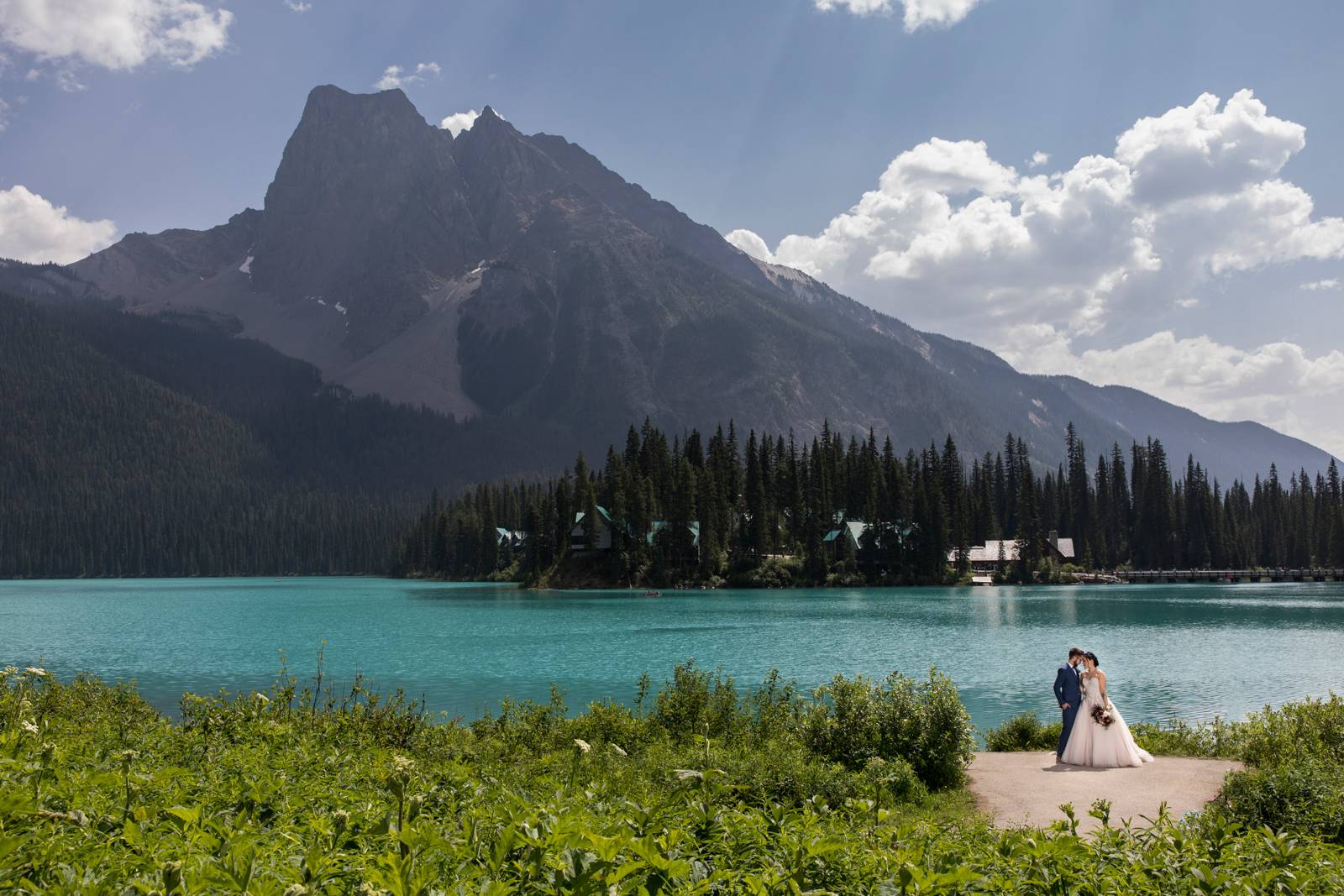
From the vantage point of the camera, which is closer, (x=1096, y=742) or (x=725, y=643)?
(x=1096, y=742)

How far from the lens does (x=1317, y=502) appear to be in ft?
552

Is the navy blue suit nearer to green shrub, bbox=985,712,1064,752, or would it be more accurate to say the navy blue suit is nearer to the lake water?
green shrub, bbox=985,712,1064,752

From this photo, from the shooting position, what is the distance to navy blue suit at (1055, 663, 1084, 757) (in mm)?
20125

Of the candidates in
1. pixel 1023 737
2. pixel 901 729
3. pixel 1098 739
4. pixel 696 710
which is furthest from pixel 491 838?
pixel 1023 737

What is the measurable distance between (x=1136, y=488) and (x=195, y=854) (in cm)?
19127

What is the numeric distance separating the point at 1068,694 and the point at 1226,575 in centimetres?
15977

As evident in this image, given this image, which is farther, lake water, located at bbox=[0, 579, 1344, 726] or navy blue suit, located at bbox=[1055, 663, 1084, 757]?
lake water, located at bbox=[0, 579, 1344, 726]

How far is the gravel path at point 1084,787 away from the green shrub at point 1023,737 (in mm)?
2168

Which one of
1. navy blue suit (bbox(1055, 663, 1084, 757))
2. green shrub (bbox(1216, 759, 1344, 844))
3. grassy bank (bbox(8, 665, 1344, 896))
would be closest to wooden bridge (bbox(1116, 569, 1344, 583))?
navy blue suit (bbox(1055, 663, 1084, 757))

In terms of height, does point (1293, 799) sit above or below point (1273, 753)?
above

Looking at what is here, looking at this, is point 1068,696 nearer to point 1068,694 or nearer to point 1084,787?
point 1068,694

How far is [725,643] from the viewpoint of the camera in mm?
56625

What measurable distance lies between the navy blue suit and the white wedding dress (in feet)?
0.57

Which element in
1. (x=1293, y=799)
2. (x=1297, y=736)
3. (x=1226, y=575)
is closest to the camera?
(x=1293, y=799)
